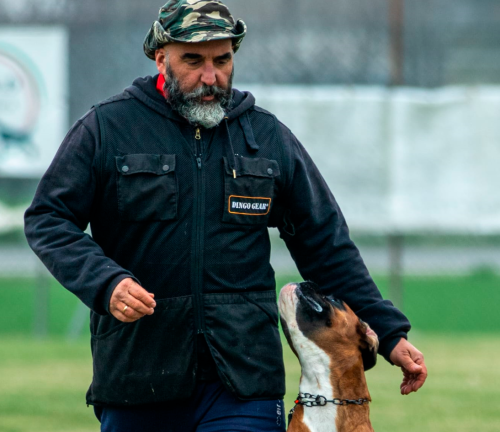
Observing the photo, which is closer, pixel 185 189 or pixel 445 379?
pixel 185 189

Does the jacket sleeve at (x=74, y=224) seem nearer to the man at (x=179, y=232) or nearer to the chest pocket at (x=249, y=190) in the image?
the man at (x=179, y=232)

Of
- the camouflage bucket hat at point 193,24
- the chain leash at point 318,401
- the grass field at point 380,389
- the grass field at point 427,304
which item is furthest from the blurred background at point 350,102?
the camouflage bucket hat at point 193,24

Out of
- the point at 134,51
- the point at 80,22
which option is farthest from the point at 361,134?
the point at 80,22

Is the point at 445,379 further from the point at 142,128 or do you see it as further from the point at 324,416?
the point at 142,128

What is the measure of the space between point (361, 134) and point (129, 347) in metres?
6.37

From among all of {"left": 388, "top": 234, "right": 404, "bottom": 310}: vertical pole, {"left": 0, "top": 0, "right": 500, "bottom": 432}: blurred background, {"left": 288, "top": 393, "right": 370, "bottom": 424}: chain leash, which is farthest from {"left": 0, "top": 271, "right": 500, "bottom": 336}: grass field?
{"left": 288, "top": 393, "right": 370, "bottom": 424}: chain leash

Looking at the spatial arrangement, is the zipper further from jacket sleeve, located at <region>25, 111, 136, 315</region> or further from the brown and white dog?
the brown and white dog

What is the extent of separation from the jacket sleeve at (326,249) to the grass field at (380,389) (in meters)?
2.34

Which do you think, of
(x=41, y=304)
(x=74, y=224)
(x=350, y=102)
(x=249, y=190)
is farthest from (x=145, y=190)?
(x=41, y=304)

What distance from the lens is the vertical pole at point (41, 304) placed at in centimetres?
926

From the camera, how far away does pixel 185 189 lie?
126 inches

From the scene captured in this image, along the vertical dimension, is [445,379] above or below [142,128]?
below

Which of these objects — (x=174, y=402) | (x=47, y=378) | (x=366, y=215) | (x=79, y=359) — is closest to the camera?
(x=174, y=402)

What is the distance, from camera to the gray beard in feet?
10.6
